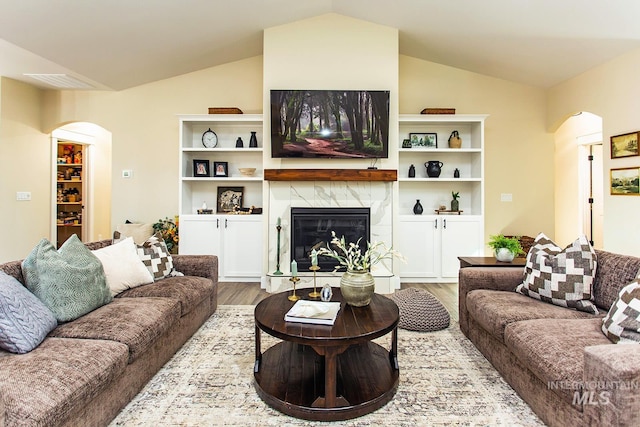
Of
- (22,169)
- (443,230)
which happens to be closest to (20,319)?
(443,230)

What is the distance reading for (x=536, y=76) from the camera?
16.4ft

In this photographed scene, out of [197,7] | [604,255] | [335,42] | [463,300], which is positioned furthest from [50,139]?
[604,255]

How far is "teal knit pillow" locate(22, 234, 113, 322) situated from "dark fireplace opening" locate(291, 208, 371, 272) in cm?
249

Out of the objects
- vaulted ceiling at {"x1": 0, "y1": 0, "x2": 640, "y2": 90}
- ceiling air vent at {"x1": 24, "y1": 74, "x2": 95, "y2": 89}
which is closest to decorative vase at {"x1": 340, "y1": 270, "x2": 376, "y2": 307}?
→ vaulted ceiling at {"x1": 0, "y1": 0, "x2": 640, "y2": 90}

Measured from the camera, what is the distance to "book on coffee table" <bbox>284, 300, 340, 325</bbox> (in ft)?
6.60

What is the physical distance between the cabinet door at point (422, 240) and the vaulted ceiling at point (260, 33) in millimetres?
2303

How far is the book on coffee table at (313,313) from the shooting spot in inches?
79.2

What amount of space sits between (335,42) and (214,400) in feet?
13.7

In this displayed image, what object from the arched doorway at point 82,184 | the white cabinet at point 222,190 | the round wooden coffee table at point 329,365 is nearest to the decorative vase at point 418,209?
the white cabinet at point 222,190

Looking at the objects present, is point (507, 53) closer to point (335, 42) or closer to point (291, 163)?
point (335, 42)

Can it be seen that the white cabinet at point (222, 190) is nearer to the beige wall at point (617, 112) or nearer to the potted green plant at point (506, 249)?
the potted green plant at point (506, 249)

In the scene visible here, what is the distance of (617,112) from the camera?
13.4 ft

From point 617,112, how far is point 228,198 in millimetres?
4889

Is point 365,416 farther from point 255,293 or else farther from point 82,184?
point 82,184
